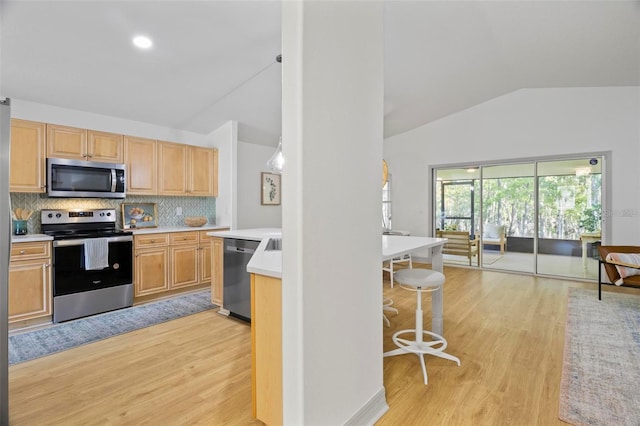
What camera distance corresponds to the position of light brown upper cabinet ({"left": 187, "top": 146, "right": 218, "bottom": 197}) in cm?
463

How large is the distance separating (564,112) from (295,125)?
5.62 meters

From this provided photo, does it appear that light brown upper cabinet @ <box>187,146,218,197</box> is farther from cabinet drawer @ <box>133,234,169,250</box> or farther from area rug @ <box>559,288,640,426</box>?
area rug @ <box>559,288,640,426</box>

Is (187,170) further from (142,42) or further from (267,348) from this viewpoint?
(267,348)

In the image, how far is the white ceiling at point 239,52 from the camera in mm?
2543

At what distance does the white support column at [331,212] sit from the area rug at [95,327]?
2434mm

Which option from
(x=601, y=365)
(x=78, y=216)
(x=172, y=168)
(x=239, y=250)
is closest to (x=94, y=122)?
(x=172, y=168)

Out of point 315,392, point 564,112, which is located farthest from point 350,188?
point 564,112

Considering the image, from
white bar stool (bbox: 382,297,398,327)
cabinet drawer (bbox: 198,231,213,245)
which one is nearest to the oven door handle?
cabinet drawer (bbox: 198,231,213,245)

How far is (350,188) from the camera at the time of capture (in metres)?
1.63

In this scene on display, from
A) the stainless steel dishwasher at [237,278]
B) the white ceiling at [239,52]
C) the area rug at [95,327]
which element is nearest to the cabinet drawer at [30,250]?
the area rug at [95,327]

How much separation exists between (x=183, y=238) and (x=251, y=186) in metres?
1.82

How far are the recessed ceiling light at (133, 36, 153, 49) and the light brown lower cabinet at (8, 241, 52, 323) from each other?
215cm

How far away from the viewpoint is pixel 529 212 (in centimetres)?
557

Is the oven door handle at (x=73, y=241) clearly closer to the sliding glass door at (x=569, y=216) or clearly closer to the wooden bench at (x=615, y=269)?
the wooden bench at (x=615, y=269)
